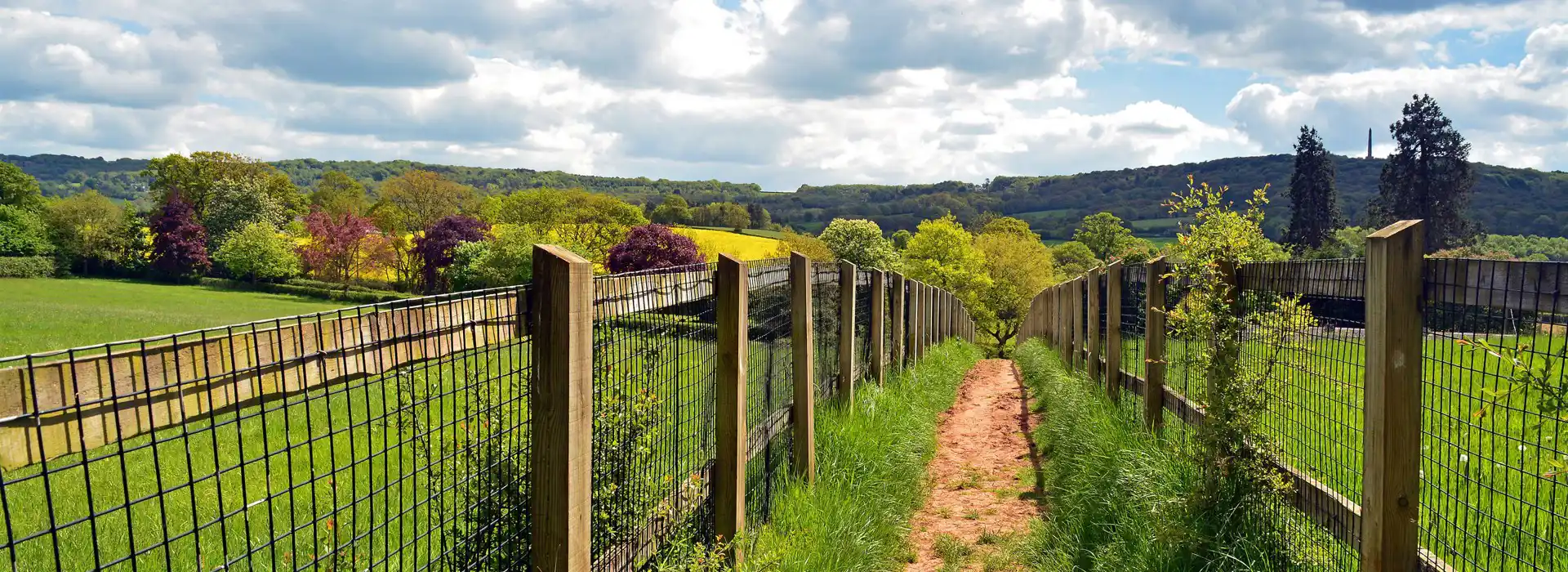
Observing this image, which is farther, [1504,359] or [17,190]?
[17,190]

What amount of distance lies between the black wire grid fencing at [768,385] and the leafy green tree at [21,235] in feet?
267

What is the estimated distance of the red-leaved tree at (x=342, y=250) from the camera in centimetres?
6888

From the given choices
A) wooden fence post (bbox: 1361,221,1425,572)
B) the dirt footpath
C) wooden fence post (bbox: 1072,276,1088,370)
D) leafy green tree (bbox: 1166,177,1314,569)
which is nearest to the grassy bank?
the dirt footpath

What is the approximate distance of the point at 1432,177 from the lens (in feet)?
198

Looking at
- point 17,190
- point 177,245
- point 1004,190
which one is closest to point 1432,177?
point 177,245

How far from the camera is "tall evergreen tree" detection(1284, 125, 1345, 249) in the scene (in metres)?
66.3

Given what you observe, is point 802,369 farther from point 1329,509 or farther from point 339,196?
point 339,196

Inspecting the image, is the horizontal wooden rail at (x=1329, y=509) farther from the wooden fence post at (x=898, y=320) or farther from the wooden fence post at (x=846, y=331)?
the wooden fence post at (x=898, y=320)

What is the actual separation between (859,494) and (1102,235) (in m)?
107

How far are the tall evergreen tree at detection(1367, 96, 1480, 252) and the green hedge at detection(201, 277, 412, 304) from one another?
65629 mm

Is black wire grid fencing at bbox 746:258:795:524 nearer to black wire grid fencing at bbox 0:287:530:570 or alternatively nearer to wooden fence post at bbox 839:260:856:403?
wooden fence post at bbox 839:260:856:403

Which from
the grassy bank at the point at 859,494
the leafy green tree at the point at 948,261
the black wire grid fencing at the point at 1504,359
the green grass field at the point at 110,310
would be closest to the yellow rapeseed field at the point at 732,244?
the leafy green tree at the point at 948,261

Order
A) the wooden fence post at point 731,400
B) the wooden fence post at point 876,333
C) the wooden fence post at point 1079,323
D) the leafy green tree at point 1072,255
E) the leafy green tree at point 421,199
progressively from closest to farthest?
1. the wooden fence post at point 731,400
2. the wooden fence post at point 876,333
3. the wooden fence post at point 1079,323
4. the leafy green tree at point 421,199
5. the leafy green tree at point 1072,255

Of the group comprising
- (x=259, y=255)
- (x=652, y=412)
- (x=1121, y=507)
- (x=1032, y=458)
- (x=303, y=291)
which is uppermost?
(x=652, y=412)
